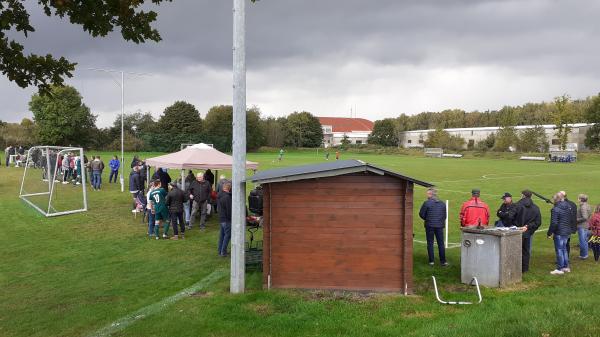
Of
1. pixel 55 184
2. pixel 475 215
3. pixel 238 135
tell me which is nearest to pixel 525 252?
pixel 475 215

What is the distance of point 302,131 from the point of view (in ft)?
364

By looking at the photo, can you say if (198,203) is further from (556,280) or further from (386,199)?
(556,280)

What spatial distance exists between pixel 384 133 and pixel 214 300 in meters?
114

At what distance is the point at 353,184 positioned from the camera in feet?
29.9

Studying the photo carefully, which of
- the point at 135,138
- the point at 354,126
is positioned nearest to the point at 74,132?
the point at 135,138

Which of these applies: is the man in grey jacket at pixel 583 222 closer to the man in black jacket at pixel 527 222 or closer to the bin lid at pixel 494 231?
the man in black jacket at pixel 527 222

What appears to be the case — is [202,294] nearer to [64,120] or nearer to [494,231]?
[494,231]

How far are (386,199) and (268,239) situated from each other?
2.27 metres

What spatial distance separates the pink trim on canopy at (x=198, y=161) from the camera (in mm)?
16391

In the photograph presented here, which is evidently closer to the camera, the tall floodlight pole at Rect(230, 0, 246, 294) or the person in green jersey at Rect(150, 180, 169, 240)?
the tall floodlight pole at Rect(230, 0, 246, 294)

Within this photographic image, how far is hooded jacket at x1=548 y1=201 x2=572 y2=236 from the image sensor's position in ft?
34.4

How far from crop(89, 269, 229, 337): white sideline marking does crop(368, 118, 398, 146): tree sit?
112 meters

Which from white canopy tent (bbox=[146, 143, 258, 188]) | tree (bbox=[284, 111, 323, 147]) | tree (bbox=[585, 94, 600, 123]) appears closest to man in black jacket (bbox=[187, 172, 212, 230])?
white canopy tent (bbox=[146, 143, 258, 188])

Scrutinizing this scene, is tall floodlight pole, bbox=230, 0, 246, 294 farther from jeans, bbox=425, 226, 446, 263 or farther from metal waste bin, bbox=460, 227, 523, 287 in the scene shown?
jeans, bbox=425, 226, 446, 263
